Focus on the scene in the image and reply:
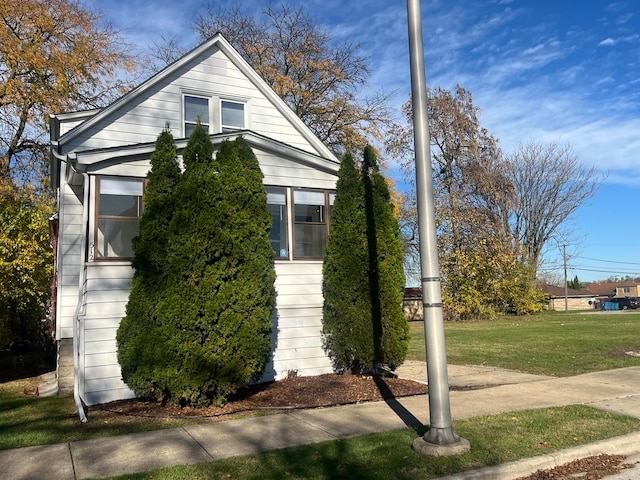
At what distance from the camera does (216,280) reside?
25.8ft

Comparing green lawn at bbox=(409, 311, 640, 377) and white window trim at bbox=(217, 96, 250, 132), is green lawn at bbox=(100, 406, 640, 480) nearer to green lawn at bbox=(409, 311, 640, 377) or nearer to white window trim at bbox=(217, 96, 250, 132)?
green lawn at bbox=(409, 311, 640, 377)

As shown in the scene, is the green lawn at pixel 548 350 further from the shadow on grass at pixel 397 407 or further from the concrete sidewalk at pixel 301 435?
the shadow on grass at pixel 397 407

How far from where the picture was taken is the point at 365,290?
966 centimetres

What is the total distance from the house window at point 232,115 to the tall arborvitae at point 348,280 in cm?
347

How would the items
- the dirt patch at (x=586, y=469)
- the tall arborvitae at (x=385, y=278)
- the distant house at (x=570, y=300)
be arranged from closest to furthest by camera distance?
1. the dirt patch at (x=586, y=469)
2. the tall arborvitae at (x=385, y=278)
3. the distant house at (x=570, y=300)

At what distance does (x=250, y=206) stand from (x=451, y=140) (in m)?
29.6

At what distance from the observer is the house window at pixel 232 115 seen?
481 inches

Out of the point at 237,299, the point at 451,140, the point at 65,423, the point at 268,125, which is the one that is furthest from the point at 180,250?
the point at 451,140

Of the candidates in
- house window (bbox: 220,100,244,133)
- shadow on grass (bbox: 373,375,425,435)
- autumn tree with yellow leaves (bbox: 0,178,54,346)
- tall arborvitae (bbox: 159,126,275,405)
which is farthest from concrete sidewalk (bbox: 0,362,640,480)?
autumn tree with yellow leaves (bbox: 0,178,54,346)

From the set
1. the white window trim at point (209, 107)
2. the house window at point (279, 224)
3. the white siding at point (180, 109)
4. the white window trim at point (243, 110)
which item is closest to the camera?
the house window at point (279, 224)

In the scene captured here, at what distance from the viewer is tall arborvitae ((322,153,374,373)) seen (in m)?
9.55

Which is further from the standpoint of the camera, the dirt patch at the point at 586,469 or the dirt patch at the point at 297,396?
the dirt patch at the point at 297,396

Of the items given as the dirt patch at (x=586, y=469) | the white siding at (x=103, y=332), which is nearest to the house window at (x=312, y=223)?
the white siding at (x=103, y=332)

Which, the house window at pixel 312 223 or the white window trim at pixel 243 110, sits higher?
the white window trim at pixel 243 110
